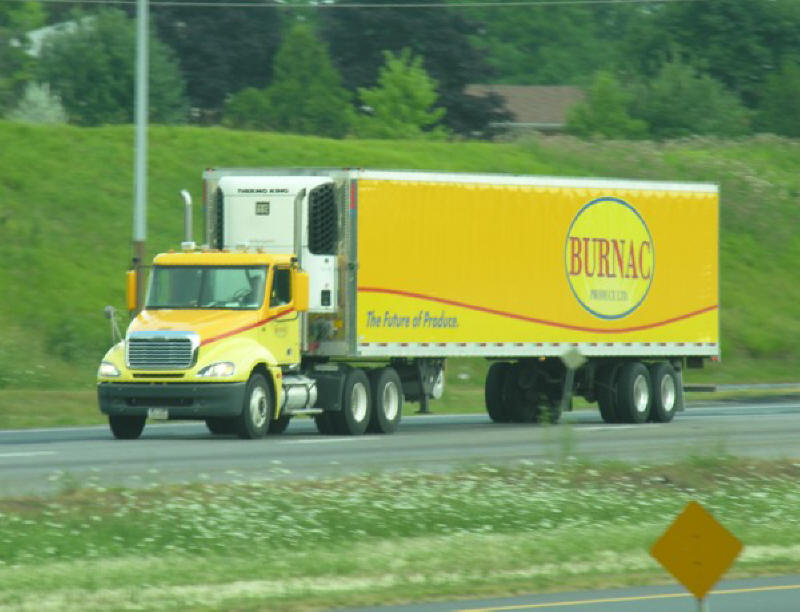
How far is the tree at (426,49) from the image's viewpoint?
9056cm

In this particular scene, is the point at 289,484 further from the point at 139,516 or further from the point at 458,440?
the point at 458,440

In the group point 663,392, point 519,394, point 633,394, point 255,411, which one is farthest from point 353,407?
point 663,392

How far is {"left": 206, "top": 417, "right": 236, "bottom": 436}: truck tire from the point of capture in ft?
93.6

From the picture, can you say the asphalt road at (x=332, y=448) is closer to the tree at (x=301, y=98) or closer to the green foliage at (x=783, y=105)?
the tree at (x=301, y=98)

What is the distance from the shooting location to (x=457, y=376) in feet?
153

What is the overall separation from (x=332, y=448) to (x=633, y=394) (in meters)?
9.20

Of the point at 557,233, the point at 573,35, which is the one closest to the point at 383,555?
the point at 557,233

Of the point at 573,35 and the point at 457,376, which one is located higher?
the point at 573,35

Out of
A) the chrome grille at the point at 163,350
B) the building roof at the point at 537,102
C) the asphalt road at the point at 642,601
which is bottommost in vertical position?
the asphalt road at the point at 642,601

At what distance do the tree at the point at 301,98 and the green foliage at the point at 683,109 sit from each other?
527 inches

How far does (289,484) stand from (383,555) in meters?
4.46

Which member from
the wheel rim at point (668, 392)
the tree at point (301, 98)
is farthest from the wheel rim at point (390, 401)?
the tree at point (301, 98)

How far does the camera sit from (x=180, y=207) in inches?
2126

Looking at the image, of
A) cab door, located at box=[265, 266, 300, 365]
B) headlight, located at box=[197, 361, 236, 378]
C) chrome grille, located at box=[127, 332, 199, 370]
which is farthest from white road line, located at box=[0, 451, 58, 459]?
cab door, located at box=[265, 266, 300, 365]
